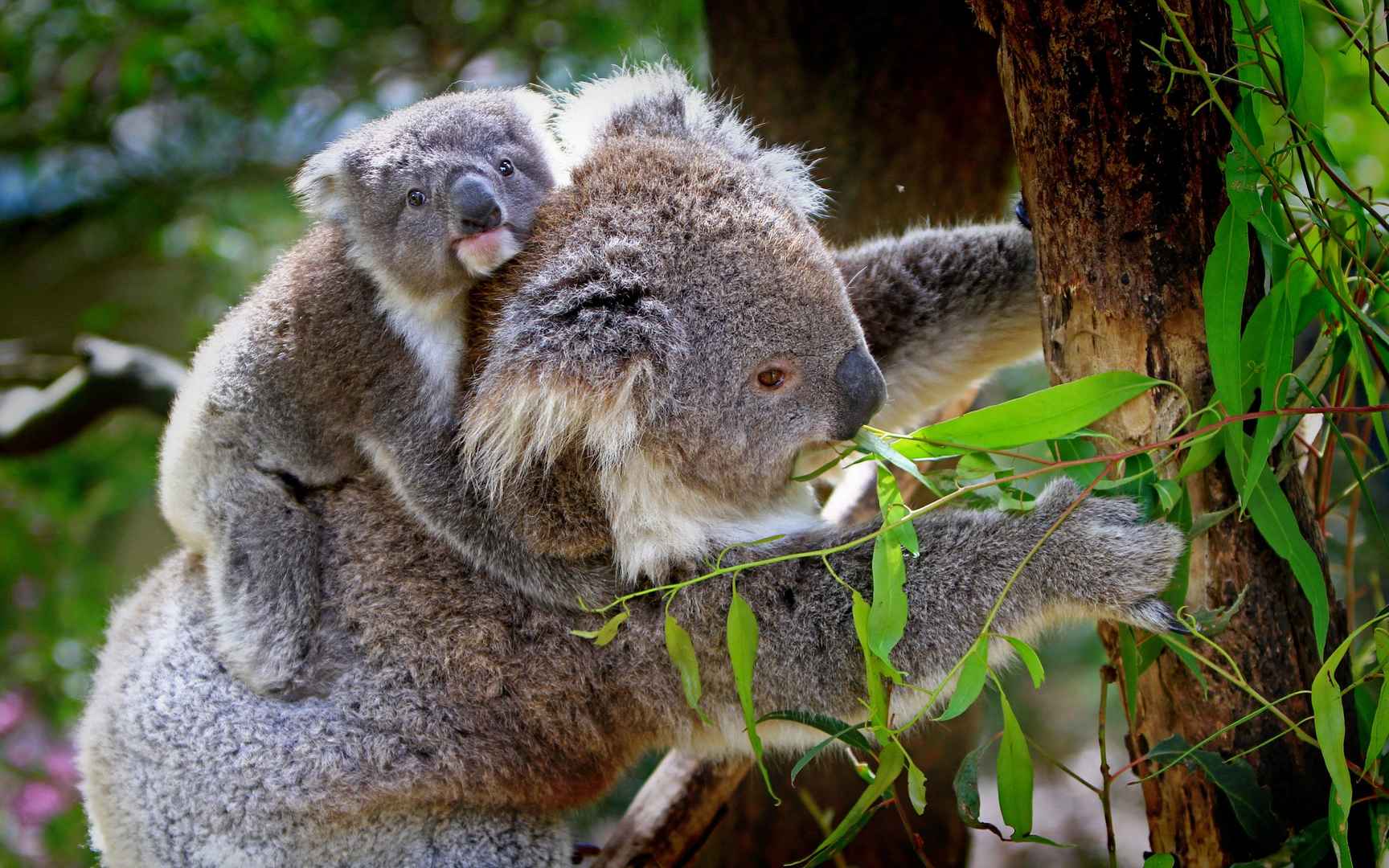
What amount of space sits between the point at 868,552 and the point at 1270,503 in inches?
27.3

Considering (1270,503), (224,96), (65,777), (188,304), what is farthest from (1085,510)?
(188,304)

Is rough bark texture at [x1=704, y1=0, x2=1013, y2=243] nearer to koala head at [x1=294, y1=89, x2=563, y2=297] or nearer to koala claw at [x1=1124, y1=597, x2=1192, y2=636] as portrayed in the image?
koala head at [x1=294, y1=89, x2=563, y2=297]

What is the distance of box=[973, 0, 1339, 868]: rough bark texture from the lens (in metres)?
1.72

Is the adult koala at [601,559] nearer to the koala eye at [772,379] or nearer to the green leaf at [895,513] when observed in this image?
the koala eye at [772,379]

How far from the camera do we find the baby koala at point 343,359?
216cm

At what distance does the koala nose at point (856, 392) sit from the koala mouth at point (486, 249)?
68cm

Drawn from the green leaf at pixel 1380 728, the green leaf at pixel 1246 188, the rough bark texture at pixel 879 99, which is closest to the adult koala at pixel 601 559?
the green leaf at pixel 1380 728

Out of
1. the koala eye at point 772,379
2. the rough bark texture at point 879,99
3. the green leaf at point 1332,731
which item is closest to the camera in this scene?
the green leaf at point 1332,731

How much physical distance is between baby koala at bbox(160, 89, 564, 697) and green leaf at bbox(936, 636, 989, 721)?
1062mm

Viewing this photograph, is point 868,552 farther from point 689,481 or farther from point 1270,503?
point 1270,503

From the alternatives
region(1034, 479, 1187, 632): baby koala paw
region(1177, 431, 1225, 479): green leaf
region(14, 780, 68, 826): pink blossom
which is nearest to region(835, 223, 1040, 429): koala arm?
region(1034, 479, 1187, 632): baby koala paw

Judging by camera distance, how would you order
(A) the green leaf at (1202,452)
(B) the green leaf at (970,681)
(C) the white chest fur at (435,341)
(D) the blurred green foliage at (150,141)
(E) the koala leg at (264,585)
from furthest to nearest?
(D) the blurred green foliage at (150,141)
(E) the koala leg at (264,585)
(C) the white chest fur at (435,341)
(A) the green leaf at (1202,452)
(B) the green leaf at (970,681)

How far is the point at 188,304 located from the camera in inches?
230

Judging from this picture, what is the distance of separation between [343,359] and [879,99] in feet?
6.96
